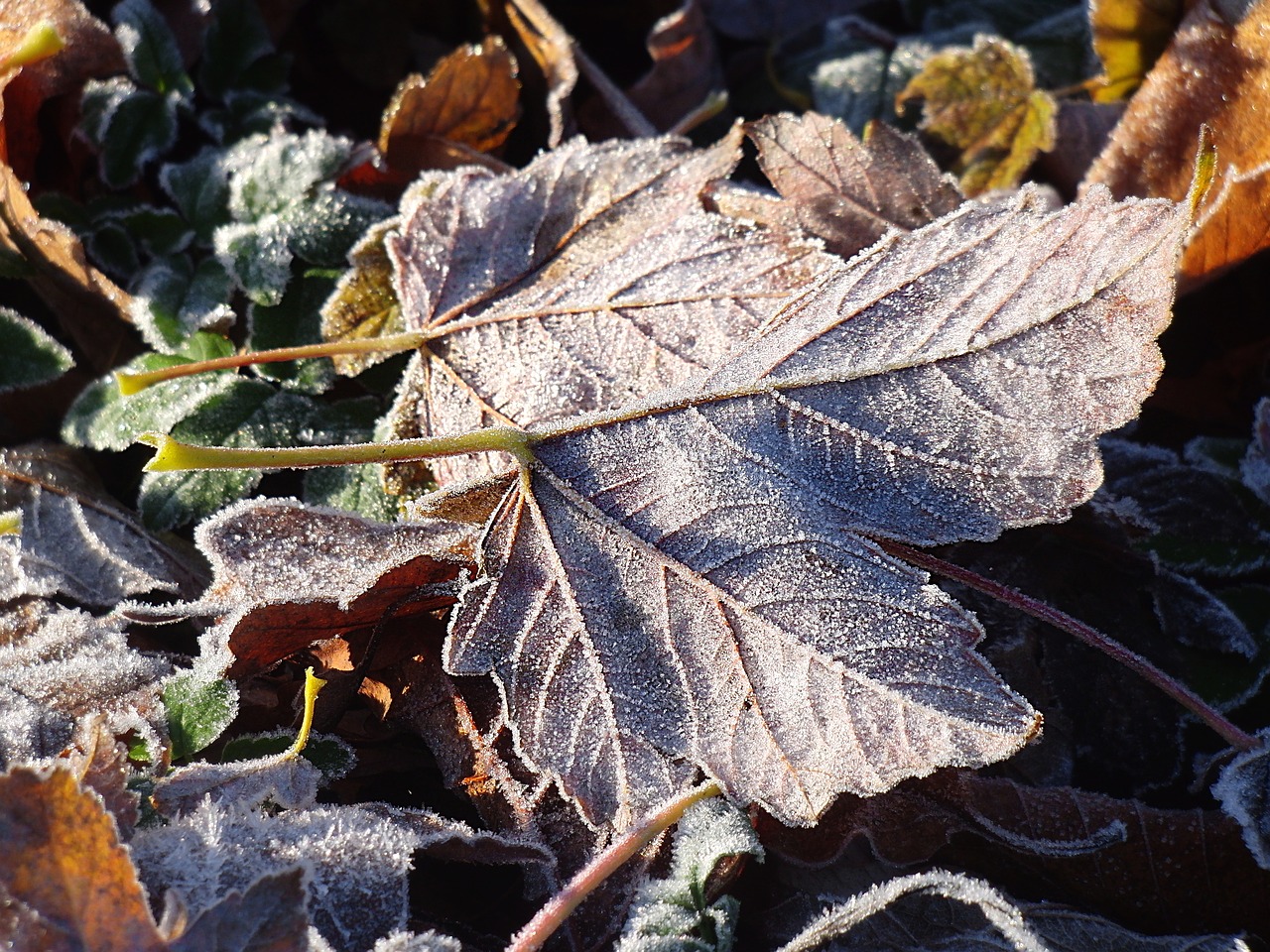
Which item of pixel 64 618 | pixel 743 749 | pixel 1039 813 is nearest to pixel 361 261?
pixel 64 618

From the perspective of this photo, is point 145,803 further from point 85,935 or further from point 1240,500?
point 1240,500

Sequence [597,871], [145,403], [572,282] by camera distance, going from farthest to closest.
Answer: [145,403]
[572,282]
[597,871]

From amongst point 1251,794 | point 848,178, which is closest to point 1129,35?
point 848,178

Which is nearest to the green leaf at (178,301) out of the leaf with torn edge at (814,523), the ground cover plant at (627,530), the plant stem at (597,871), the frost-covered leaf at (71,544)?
the ground cover plant at (627,530)

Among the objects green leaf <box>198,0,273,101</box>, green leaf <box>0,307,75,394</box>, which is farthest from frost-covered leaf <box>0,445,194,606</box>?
green leaf <box>198,0,273,101</box>

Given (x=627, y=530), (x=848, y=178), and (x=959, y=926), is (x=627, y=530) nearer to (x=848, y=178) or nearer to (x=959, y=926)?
(x=959, y=926)

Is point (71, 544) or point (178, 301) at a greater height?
point (178, 301)
